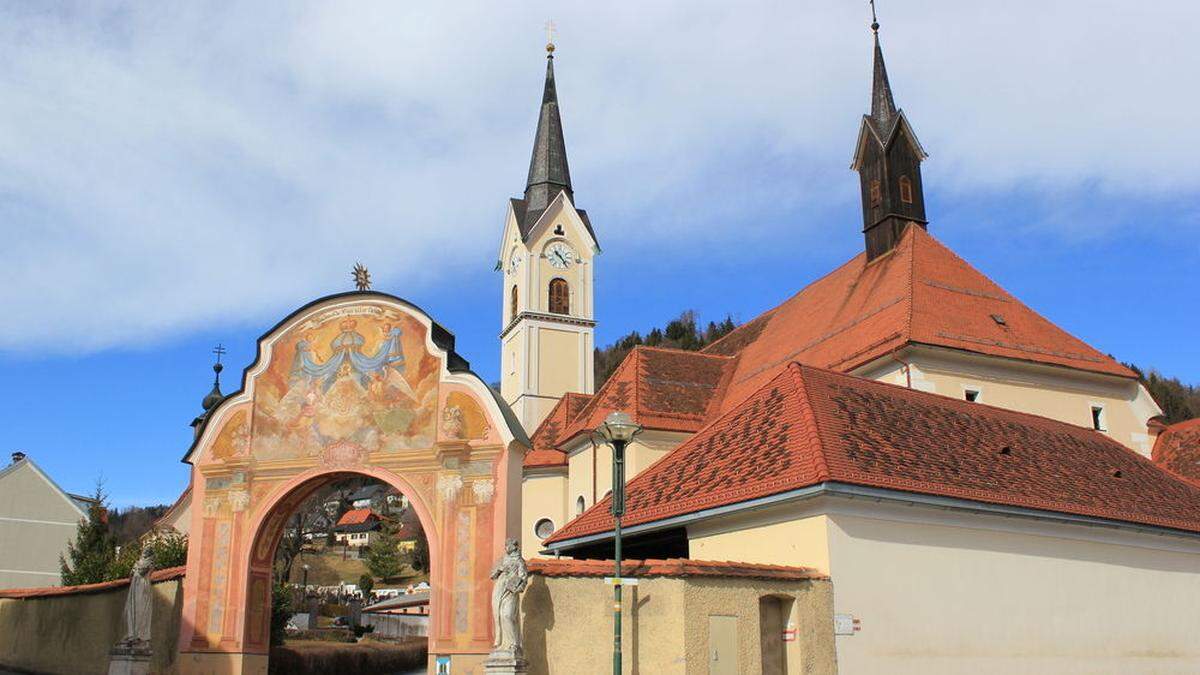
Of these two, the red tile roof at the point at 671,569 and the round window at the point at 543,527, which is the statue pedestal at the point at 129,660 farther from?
the round window at the point at 543,527

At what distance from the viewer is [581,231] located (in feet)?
166

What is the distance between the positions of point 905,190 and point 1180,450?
11.0 metres

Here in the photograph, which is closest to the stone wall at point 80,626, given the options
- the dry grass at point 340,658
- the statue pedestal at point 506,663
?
the dry grass at point 340,658

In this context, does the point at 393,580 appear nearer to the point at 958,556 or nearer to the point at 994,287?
the point at 994,287

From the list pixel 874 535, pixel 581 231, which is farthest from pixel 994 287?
pixel 581 231

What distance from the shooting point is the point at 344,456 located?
2208 cm

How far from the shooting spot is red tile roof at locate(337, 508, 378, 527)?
104812mm

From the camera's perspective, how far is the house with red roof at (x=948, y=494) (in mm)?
14836

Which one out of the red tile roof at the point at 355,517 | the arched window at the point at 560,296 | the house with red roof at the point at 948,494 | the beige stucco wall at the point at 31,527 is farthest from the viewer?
the red tile roof at the point at 355,517

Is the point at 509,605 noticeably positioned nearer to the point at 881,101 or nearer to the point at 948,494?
the point at 948,494

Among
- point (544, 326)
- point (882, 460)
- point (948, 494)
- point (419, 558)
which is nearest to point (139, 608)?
point (882, 460)

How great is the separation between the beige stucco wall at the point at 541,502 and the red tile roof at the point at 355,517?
246ft

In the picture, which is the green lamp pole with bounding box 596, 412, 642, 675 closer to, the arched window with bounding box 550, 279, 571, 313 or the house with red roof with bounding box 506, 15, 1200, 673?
the house with red roof with bounding box 506, 15, 1200, 673

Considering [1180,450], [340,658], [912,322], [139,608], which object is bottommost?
[340,658]
